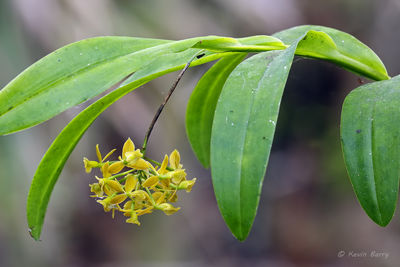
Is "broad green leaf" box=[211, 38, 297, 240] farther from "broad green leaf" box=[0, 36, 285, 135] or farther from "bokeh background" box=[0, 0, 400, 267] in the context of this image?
"bokeh background" box=[0, 0, 400, 267]

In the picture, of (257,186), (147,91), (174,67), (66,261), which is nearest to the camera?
(257,186)

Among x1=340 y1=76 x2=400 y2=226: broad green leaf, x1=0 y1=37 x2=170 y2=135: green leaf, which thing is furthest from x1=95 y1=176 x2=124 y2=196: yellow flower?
x1=340 y1=76 x2=400 y2=226: broad green leaf

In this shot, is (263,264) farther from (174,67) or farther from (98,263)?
(174,67)

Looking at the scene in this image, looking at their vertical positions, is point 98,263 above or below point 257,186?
below

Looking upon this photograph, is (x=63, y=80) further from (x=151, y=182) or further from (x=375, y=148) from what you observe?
(x=375, y=148)

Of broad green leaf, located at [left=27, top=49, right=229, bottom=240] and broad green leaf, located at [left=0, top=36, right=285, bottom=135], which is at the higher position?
broad green leaf, located at [left=0, top=36, right=285, bottom=135]

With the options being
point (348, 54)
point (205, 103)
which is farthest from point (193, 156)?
point (348, 54)

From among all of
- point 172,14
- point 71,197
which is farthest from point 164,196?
point 71,197
